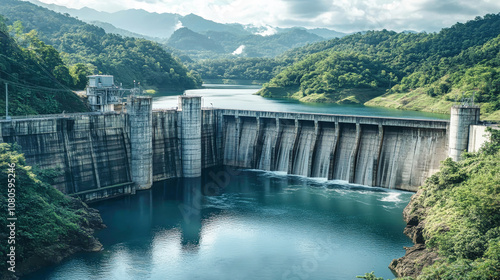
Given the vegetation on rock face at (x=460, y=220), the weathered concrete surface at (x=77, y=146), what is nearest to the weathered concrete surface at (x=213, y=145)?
the weathered concrete surface at (x=77, y=146)

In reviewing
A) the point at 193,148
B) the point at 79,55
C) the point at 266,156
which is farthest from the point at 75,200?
the point at 79,55

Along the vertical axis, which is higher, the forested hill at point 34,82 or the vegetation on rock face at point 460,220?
the forested hill at point 34,82

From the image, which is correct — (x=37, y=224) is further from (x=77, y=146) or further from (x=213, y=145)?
(x=213, y=145)

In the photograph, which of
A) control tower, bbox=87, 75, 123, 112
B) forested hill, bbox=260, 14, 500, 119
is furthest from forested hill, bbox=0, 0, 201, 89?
control tower, bbox=87, 75, 123, 112

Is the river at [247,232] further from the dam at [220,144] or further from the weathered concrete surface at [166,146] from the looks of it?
the dam at [220,144]

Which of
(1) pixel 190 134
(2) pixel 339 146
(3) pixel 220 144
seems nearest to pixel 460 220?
(2) pixel 339 146

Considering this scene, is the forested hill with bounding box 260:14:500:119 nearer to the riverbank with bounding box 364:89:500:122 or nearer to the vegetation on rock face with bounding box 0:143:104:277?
the riverbank with bounding box 364:89:500:122
